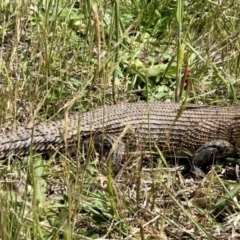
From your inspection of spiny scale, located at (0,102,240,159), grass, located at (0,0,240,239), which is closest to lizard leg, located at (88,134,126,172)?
spiny scale, located at (0,102,240,159)

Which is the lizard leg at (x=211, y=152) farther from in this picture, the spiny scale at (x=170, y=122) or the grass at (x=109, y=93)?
the grass at (x=109, y=93)

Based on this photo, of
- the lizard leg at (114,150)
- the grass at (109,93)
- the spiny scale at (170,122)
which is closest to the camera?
the grass at (109,93)

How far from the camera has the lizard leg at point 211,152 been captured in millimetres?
5355

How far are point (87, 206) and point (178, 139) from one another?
140 cm

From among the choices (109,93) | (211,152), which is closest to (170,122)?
(211,152)

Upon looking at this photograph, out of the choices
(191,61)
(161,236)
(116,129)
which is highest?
(191,61)

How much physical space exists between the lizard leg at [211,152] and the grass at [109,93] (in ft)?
0.73

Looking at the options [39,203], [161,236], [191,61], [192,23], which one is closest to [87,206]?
[39,203]

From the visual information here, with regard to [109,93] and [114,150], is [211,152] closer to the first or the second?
[114,150]

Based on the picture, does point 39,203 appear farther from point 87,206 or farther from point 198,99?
point 198,99

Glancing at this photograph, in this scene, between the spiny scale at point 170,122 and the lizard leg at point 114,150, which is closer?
the lizard leg at point 114,150

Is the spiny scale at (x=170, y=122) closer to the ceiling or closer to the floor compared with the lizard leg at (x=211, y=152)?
closer to the ceiling

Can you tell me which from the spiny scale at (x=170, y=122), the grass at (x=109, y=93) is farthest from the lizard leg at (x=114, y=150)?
the grass at (x=109, y=93)

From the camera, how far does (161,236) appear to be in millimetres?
3898
